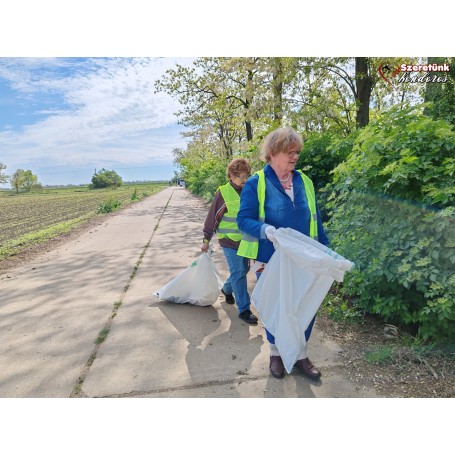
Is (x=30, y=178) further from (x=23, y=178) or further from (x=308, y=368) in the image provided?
(x=308, y=368)

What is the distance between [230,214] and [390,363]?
6.48 feet

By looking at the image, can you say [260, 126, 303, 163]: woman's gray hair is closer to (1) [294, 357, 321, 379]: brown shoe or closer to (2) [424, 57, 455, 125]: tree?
(1) [294, 357, 321, 379]: brown shoe

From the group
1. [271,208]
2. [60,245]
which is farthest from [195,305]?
[60,245]

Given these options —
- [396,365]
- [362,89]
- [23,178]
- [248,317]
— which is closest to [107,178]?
[23,178]

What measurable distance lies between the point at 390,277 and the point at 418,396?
892 mm

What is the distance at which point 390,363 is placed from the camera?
266cm

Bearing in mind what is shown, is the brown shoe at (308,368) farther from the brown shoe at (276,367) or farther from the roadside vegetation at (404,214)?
the roadside vegetation at (404,214)

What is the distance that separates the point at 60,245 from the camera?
27.5ft

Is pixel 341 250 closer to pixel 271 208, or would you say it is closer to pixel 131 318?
pixel 271 208

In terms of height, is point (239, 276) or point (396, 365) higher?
point (239, 276)

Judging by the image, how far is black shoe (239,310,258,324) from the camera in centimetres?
358

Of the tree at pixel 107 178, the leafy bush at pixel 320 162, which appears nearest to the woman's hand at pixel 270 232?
the leafy bush at pixel 320 162

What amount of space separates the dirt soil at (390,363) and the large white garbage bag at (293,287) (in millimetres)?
500

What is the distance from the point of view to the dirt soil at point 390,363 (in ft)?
7.88
